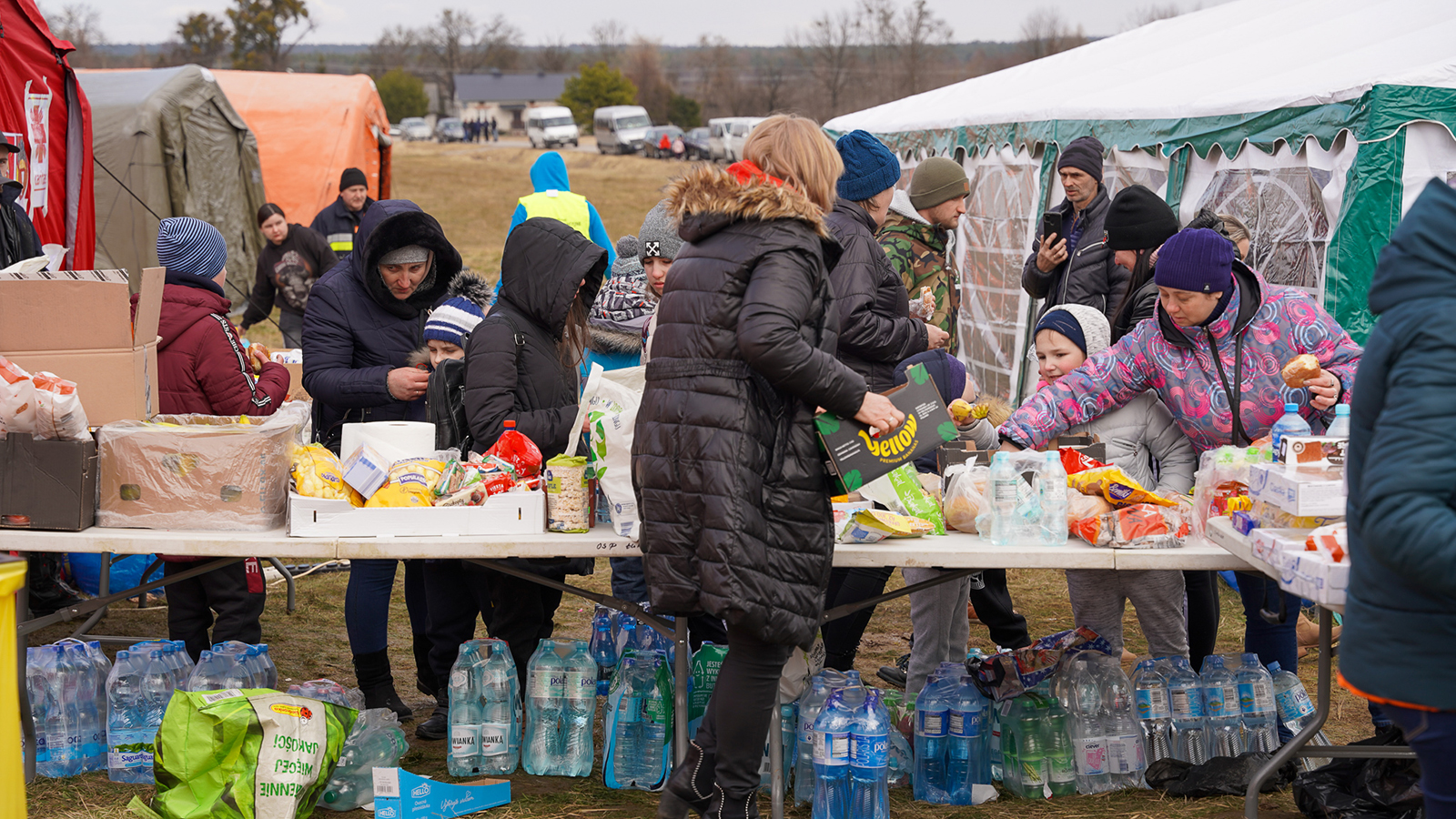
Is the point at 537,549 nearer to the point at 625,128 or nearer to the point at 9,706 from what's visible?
the point at 9,706

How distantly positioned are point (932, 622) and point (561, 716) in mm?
1291

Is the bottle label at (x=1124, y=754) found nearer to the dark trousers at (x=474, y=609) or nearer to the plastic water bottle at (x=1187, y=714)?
the plastic water bottle at (x=1187, y=714)

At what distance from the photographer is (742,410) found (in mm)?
2770

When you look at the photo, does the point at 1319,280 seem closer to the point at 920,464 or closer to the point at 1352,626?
the point at 920,464

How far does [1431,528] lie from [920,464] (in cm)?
249

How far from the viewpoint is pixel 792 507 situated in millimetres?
2830

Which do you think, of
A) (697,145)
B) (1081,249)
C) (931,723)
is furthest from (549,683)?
(697,145)

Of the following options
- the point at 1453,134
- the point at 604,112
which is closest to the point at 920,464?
the point at 1453,134

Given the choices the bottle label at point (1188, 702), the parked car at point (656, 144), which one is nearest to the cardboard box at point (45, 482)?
the bottle label at point (1188, 702)

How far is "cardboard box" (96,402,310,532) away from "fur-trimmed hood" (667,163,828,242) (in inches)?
55.9

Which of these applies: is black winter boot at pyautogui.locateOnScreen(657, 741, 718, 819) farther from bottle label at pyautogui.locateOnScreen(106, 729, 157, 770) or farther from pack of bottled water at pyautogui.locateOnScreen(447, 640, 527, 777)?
bottle label at pyautogui.locateOnScreen(106, 729, 157, 770)

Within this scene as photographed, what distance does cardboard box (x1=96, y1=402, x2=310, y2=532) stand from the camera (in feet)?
11.0

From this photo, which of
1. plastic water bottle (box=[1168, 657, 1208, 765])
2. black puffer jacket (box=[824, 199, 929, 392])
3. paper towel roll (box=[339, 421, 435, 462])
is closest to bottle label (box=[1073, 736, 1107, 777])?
plastic water bottle (box=[1168, 657, 1208, 765])

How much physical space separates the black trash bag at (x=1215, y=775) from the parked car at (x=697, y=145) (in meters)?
38.5
